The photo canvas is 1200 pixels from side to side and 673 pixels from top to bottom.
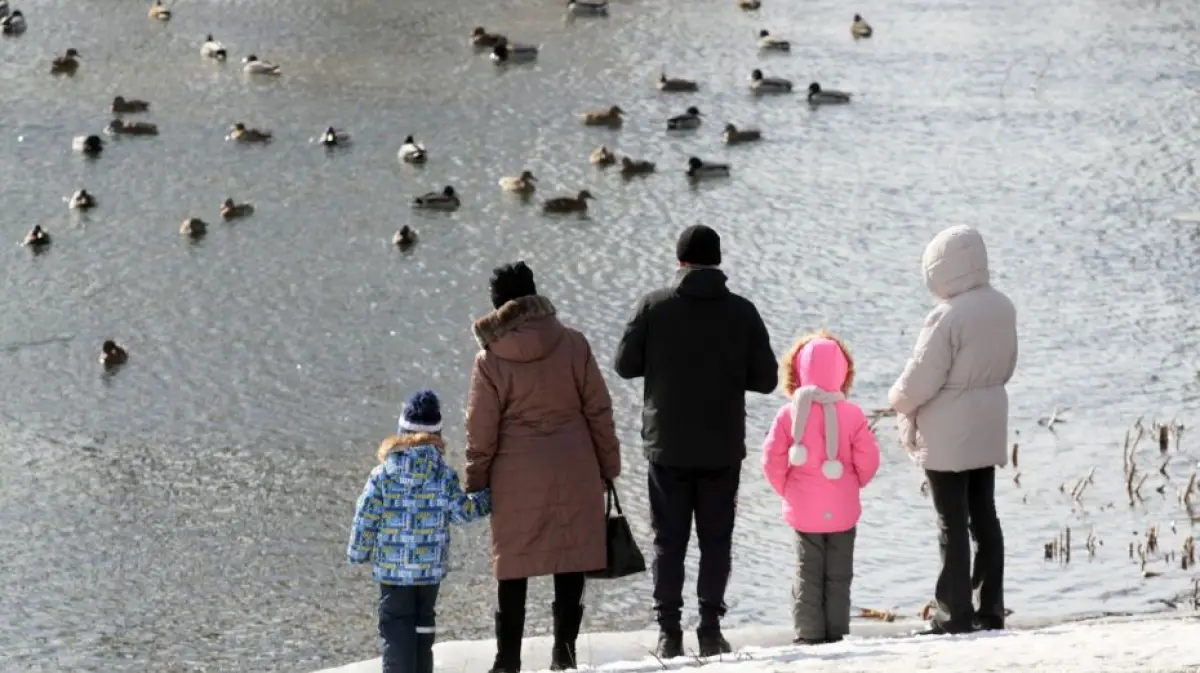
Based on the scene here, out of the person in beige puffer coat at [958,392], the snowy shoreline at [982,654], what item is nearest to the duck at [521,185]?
the snowy shoreline at [982,654]

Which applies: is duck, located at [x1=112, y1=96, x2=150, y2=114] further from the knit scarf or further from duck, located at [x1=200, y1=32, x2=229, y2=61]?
the knit scarf

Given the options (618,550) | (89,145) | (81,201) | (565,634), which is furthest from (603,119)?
(618,550)

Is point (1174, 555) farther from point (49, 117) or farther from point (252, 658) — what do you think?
point (49, 117)

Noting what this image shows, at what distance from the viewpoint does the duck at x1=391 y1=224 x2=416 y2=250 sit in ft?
80.2

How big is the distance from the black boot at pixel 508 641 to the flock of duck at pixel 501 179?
38.2 ft

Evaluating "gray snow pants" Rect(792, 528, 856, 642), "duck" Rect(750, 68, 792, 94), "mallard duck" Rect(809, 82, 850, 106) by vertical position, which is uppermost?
"duck" Rect(750, 68, 792, 94)

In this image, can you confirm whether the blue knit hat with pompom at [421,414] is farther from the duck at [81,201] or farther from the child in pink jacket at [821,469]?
the duck at [81,201]

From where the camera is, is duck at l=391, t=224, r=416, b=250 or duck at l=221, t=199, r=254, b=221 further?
duck at l=221, t=199, r=254, b=221

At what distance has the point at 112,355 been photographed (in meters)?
19.9

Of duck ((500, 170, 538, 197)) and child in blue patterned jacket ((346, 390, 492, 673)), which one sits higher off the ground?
duck ((500, 170, 538, 197))

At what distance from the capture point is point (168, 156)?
2991cm

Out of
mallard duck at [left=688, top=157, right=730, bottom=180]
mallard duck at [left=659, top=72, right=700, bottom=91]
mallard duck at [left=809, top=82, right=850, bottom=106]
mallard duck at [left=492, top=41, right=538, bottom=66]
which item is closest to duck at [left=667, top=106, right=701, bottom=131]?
mallard duck at [left=809, top=82, right=850, bottom=106]

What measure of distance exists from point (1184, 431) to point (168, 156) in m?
17.4

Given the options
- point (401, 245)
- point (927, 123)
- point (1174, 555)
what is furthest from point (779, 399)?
point (927, 123)
